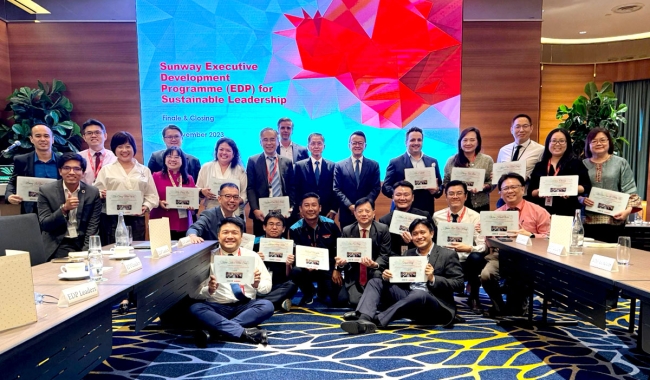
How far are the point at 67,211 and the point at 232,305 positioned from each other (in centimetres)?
150

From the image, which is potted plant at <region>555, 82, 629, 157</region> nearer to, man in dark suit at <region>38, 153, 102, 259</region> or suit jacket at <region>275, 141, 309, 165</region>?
suit jacket at <region>275, 141, 309, 165</region>

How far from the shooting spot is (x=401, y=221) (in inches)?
142

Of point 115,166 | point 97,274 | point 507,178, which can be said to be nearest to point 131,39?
point 115,166

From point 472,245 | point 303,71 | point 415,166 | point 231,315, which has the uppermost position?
point 303,71

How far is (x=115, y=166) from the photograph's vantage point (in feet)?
12.5

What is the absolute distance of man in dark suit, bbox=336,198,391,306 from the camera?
3670 millimetres

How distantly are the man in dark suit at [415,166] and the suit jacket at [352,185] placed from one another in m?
0.14

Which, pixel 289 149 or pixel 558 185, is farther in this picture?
pixel 289 149

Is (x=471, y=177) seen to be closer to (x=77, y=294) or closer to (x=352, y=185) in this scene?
(x=352, y=185)

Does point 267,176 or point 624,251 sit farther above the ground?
point 267,176

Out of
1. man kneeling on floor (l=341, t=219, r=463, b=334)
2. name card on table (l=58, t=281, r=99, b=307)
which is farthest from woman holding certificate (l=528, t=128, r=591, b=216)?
name card on table (l=58, t=281, r=99, b=307)

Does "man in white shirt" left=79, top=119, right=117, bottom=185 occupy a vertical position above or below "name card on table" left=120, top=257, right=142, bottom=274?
above

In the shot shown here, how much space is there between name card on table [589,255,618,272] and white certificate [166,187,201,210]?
3109 mm

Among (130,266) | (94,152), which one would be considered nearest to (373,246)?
(130,266)
